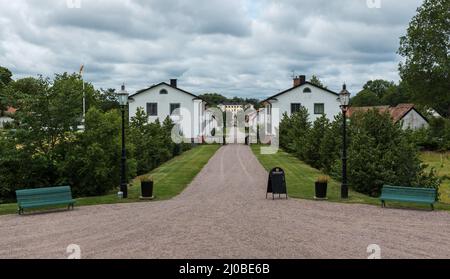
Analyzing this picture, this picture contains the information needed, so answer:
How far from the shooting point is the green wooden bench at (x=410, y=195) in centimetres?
1479

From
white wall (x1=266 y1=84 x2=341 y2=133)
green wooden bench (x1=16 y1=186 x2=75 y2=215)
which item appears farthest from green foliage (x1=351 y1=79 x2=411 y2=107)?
green wooden bench (x1=16 y1=186 x2=75 y2=215)

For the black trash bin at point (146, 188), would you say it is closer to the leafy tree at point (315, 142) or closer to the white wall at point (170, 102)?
the leafy tree at point (315, 142)

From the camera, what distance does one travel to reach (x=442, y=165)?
35406mm

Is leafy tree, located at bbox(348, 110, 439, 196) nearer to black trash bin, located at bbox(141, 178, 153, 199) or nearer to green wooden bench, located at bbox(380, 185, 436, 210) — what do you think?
green wooden bench, located at bbox(380, 185, 436, 210)

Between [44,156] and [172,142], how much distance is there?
72.0 feet

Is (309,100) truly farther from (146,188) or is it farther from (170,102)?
(146,188)

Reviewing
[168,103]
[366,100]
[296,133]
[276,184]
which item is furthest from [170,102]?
[366,100]

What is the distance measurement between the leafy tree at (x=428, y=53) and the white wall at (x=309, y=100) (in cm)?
938

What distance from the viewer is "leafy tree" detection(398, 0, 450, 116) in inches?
1767

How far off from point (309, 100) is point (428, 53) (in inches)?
570

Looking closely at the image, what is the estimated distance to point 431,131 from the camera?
5303 cm

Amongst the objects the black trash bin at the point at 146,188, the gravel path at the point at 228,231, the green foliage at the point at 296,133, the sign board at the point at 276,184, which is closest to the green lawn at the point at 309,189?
the sign board at the point at 276,184
